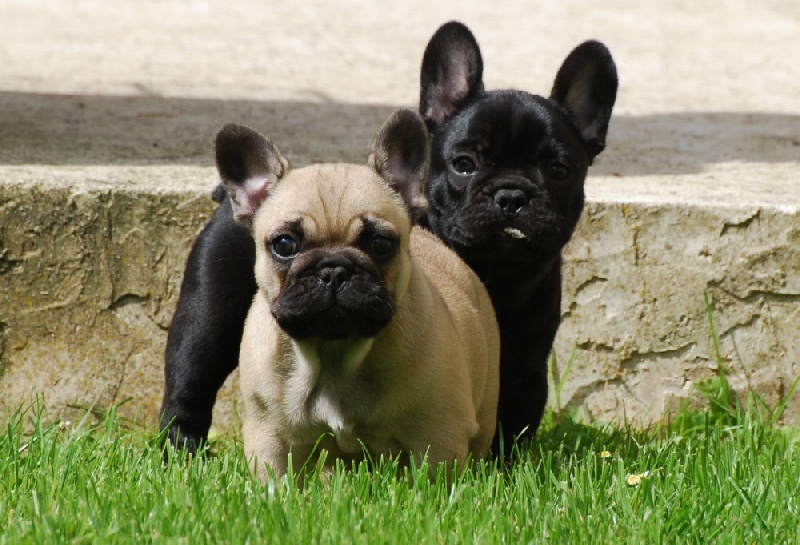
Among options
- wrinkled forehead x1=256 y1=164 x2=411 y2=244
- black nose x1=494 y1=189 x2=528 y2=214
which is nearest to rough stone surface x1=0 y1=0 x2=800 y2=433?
black nose x1=494 y1=189 x2=528 y2=214

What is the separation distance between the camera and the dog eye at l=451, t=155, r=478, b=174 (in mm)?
5082

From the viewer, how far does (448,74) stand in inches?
215

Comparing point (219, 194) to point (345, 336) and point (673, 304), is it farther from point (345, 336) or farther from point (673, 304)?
point (673, 304)

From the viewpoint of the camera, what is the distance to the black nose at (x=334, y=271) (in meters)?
3.78

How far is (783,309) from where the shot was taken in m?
5.42

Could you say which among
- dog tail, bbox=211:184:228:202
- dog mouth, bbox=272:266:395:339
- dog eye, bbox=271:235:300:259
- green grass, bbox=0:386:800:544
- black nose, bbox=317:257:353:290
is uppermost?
dog tail, bbox=211:184:228:202

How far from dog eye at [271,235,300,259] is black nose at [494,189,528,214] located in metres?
1.07

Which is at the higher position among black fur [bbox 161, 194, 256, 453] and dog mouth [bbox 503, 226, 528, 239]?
dog mouth [bbox 503, 226, 528, 239]

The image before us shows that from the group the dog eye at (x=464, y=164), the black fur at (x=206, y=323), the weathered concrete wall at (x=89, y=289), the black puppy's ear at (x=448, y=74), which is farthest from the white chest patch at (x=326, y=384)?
the black puppy's ear at (x=448, y=74)

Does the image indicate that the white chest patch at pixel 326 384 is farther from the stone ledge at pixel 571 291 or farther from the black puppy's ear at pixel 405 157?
the stone ledge at pixel 571 291

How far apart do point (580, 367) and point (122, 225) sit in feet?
6.83

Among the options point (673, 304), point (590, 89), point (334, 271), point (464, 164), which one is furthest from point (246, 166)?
point (673, 304)

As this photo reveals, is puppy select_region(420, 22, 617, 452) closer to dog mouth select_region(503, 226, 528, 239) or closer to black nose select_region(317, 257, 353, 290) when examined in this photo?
dog mouth select_region(503, 226, 528, 239)

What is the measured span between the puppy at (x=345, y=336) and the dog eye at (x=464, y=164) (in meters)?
0.82
